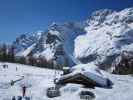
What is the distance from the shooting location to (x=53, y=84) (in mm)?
43656

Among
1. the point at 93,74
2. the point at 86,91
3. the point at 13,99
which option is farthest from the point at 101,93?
the point at 13,99

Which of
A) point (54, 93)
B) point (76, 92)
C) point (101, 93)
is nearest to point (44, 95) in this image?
point (54, 93)

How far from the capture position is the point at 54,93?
125 ft

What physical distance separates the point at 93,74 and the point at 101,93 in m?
5.04

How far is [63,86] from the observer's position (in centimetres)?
4138

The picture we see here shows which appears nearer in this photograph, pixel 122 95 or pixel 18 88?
pixel 122 95

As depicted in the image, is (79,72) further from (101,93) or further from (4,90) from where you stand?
(4,90)

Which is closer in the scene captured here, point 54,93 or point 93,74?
point 54,93

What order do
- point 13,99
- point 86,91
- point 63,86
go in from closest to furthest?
point 13,99, point 86,91, point 63,86

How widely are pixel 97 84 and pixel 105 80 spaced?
6.92 feet

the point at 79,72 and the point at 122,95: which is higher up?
the point at 79,72

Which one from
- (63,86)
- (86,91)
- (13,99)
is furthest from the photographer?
(63,86)

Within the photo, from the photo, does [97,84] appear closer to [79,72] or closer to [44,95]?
[79,72]

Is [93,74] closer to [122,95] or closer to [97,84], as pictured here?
[97,84]
